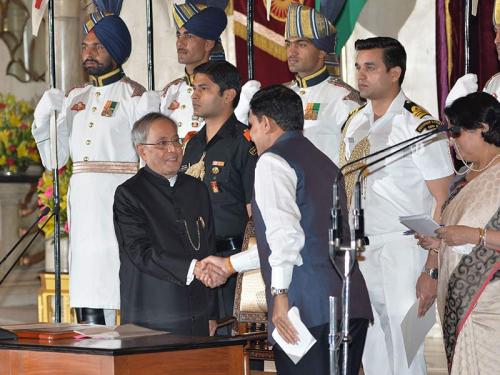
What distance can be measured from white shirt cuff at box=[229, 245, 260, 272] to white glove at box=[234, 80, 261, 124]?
1536mm

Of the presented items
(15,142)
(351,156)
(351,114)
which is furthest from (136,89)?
(15,142)

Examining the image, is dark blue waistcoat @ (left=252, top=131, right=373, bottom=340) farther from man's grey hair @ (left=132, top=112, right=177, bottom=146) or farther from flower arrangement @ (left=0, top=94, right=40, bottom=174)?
flower arrangement @ (left=0, top=94, right=40, bottom=174)

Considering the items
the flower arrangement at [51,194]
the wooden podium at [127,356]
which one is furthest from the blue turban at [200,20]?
the wooden podium at [127,356]

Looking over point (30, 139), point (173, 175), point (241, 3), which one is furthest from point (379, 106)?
point (30, 139)

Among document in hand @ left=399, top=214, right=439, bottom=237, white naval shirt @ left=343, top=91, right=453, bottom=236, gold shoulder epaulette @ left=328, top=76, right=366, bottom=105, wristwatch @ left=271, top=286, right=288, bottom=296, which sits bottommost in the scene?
wristwatch @ left=271, top=286, right=288, bottom=296

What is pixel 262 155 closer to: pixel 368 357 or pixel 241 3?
pixel 368 357

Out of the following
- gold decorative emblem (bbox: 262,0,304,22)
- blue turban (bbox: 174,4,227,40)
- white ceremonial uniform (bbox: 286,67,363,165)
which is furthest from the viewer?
gold decorative emblem (bbox: 262,0,304,22)

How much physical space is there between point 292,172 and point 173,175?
0.98 m

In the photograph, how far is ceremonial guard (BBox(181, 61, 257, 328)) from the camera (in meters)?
5.97

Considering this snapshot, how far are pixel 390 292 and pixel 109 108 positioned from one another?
7.32 ft

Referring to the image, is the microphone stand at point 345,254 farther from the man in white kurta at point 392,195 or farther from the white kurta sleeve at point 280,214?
the man in white kurta at point 392,195

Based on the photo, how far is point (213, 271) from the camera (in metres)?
5.01

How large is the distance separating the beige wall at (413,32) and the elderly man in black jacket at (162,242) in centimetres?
288

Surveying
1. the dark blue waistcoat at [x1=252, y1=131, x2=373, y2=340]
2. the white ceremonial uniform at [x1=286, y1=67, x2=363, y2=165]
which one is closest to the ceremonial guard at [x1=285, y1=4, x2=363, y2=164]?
the white ceremonial uniform at [x1=286, y1=67, x2=363, y2=165]
